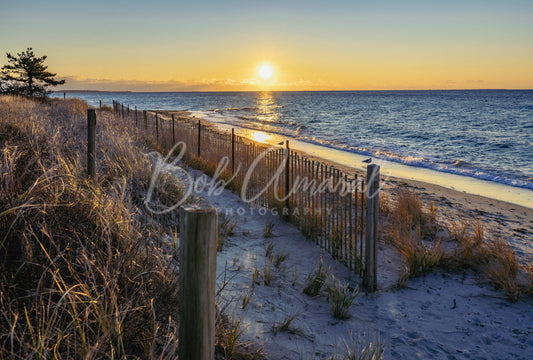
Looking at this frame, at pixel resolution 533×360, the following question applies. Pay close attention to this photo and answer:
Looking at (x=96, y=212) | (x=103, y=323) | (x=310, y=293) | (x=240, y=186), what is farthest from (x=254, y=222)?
(x=103, y=323)

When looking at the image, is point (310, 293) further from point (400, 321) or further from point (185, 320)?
point (185, 320)

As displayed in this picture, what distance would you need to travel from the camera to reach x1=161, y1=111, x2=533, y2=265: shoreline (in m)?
7.07

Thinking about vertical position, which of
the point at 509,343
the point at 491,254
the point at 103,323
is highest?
the point at 103,323

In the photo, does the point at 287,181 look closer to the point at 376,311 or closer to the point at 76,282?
the point at 376,311

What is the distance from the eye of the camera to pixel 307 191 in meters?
6.94

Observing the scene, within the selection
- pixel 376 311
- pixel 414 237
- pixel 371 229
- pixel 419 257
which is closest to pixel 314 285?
pixel 376 311

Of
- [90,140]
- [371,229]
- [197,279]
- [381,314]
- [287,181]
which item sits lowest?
[381,314]

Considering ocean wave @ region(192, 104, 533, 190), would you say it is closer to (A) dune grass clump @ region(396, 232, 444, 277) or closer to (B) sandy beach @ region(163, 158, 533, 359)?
(A) dune grass clump @ region(396, 232, 444, 277)

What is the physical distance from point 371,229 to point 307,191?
211 centimetres

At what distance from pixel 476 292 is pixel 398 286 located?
38.1 inches

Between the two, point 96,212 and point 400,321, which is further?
point 400,321

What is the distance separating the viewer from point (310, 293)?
4.69 metres

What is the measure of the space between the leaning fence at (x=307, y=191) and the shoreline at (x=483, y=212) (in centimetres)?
220

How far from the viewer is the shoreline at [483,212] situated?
23.2 feet
